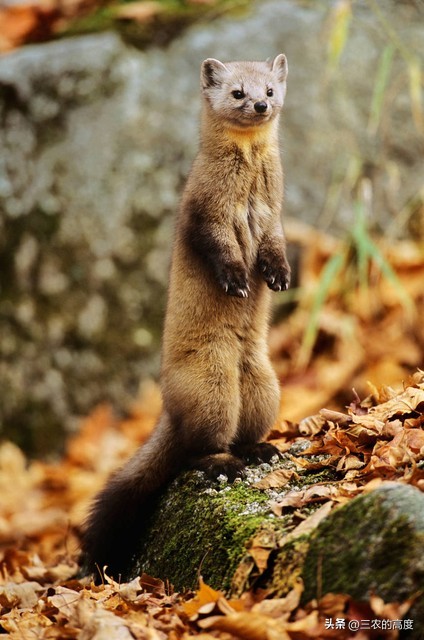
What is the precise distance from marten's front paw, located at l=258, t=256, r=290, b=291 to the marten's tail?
846 mm

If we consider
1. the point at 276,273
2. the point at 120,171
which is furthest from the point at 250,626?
the point at 120,171

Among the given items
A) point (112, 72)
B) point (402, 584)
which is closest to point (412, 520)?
point (402, 584)

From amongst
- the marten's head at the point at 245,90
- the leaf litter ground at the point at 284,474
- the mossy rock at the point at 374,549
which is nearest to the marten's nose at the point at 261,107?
the marten's head at the point at 245,90

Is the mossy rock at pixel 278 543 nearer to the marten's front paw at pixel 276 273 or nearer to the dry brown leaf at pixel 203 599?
the dry brown leaf at pixel 203 599

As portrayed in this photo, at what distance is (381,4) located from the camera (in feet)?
29.6

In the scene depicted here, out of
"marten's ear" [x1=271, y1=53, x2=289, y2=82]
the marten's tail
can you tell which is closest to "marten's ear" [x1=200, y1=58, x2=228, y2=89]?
"marten's ear" [x1=271, y1=53, x2=289, y2=82]

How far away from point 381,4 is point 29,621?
6.76 metres

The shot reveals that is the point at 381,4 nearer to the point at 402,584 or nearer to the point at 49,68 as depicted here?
the point at 49,68

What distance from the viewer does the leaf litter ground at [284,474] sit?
350 cm

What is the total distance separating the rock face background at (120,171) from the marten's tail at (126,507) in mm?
3531

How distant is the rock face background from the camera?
8.47m

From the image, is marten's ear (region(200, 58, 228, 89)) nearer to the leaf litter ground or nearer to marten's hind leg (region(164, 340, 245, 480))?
marten's hind leg (region(164, 340, 245, 480))

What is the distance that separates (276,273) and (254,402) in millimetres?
650

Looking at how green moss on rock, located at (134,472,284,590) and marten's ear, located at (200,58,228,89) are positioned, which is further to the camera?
marten's ear, located at (200,58,228,89)
